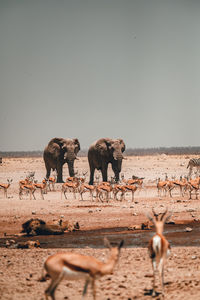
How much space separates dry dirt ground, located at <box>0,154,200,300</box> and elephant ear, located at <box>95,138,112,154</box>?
4.81 metres

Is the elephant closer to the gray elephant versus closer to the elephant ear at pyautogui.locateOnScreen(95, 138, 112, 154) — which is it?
the gray elephant

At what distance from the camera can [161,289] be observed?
313 inches

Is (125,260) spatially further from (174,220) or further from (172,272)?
(174,220)

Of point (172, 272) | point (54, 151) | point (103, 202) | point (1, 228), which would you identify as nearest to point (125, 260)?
point (172, 272)

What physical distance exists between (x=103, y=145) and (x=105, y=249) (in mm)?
17668

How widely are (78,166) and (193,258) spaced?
1542 inches

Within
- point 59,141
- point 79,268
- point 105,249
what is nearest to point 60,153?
point 59,141

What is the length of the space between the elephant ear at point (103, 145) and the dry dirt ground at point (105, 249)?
4813 millimetres

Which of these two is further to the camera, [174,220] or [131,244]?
[174,220]

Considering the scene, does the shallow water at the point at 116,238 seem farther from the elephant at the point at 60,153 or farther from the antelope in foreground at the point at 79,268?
the elephant at the point at 60,153

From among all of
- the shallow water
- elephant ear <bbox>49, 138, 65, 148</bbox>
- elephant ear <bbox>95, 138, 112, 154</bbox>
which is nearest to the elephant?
elephant ear <bbox>49, 138, 65, 148</bbox>

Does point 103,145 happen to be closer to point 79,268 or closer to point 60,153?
point 60,153

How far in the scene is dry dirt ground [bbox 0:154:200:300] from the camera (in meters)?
8.09

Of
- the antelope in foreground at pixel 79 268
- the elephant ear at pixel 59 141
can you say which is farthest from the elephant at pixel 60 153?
the antelope in foreground at pixel 79 268
